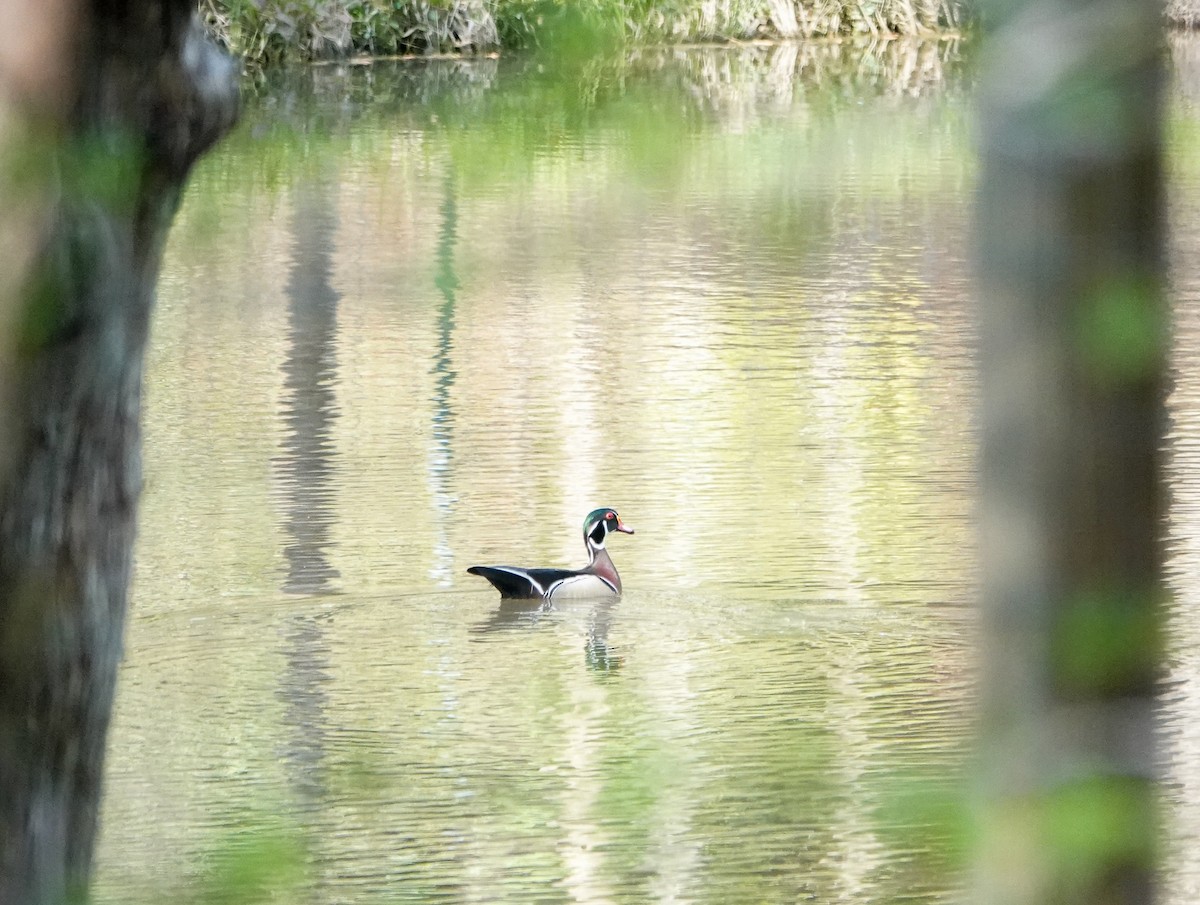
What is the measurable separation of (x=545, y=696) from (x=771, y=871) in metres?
1.80

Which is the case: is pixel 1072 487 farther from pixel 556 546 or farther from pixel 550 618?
pixel 556 546

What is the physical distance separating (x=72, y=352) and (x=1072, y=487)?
56.7 inches

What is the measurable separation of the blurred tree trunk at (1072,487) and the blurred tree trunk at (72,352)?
1176 mm

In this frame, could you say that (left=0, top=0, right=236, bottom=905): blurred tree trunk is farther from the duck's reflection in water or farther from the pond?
the duck's reflection in water

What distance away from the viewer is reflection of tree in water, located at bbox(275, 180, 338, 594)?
9.10 meters

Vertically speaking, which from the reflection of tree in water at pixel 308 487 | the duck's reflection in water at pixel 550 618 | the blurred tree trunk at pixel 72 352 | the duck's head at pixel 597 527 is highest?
the blurred tree trunk at pixel 72 352

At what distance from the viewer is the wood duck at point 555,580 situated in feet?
27.3

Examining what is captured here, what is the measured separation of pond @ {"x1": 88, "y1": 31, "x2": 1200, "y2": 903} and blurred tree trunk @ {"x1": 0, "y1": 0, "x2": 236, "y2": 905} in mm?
126

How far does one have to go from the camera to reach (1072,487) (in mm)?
1320

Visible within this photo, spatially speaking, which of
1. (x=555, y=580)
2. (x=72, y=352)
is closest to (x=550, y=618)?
(x=555, y=580)

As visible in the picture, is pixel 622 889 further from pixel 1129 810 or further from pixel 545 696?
pixel 1129 810

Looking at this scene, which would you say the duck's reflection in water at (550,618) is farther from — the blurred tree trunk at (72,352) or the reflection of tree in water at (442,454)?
the blurred tree trunk at (72,352)

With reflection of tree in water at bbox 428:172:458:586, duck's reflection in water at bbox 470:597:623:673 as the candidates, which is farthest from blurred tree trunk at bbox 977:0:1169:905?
duck's reflection in water at bbox 470:597:623:673

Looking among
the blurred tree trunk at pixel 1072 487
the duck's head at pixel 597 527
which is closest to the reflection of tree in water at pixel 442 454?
the duck's head at pixel 597 527
